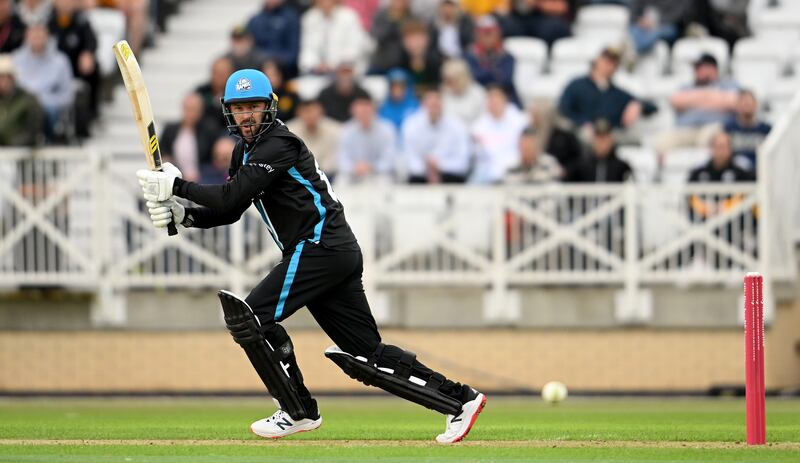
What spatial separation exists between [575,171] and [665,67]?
2711 millimetres

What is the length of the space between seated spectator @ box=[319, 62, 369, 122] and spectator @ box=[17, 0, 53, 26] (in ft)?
12.9

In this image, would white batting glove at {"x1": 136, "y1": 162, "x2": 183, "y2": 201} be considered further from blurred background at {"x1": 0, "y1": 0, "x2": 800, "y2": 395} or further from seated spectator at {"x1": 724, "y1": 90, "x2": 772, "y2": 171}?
seated spectator at {"x1": 724, "y1": 90, "x2": 772, "y2": 171}

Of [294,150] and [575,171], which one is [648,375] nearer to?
[575,171]

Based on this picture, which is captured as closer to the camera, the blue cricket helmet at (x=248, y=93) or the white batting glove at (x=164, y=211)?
the white batting glove at (x=164, y=211)

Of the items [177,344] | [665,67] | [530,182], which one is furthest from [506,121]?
[177,344]

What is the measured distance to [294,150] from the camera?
31.5 feet

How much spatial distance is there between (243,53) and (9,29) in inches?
124

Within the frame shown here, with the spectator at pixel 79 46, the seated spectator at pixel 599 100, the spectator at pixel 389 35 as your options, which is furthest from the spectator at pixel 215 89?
the seated spectator at pixel 599 100

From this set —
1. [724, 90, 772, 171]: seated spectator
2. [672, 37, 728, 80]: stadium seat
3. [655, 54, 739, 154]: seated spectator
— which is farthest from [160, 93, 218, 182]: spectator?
[724, 90, 772, 171]: seated spectator

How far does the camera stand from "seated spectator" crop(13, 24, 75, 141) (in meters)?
19.0

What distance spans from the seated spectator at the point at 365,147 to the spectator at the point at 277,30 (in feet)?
6.35

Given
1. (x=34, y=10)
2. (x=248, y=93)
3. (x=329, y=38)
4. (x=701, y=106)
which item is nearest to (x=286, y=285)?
(x=248, y=93)

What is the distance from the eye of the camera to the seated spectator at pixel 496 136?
17938mm

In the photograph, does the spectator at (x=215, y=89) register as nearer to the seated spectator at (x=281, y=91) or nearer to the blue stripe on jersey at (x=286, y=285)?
the seated spectator at (x=281, y=91)
